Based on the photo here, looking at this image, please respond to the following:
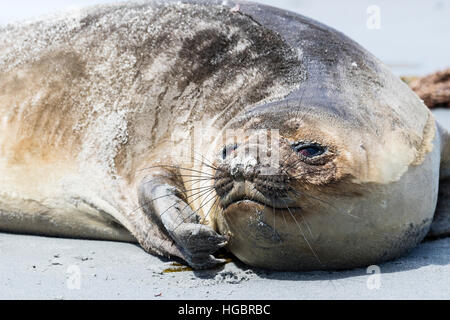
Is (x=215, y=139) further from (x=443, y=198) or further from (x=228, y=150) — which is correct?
(x=443, y=198)

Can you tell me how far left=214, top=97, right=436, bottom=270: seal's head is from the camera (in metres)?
3.08

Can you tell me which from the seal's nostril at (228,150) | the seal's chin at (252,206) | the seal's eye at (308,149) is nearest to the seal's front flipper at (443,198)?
the seal's eye at (308,149)

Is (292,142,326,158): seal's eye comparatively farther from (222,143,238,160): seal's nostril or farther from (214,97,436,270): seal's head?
(222,143,238,160): seal's nostril

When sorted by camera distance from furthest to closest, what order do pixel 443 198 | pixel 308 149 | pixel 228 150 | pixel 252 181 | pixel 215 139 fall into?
pixel 443 198 → pixel 215 139 → pixel 228 150 → pixel 308 149 → pixel 252 181

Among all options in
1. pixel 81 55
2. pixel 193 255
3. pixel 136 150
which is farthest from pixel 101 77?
pixel 193 255

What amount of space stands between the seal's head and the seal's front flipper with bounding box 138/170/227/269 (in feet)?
0.43

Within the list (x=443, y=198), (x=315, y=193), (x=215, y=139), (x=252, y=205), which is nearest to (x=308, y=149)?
(x=315, y=193)

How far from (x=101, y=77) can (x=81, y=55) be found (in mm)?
236

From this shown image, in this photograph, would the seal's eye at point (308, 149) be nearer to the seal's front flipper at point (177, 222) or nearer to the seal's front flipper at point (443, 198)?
the seal's front flipper at point (177, 222)

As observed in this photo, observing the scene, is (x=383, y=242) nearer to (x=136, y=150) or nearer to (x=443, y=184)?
(x=443, y=184)

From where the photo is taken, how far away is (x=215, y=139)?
380cm

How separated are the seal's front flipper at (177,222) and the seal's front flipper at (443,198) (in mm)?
1365

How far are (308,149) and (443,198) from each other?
1.36 m

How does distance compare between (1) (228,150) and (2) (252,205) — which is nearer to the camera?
(2) (252,205)
